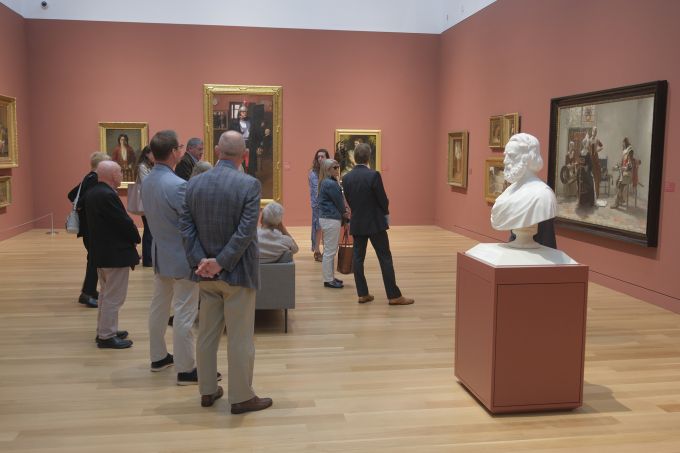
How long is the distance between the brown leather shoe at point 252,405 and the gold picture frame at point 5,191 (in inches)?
477

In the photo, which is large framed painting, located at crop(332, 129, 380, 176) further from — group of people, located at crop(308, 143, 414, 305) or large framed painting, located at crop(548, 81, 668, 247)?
group of people, located at crop(308, 143, 414, 305)

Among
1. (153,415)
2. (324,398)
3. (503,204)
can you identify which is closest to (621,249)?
(503,204)

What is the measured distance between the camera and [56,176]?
17.8 m

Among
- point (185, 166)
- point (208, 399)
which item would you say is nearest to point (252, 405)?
point (208, 399)

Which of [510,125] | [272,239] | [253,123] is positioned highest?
[253,123]

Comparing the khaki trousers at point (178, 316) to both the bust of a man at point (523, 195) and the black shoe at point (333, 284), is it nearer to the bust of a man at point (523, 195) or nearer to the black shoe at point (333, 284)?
the bust of a man at point (523, 195)

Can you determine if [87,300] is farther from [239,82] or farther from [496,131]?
[239,82]

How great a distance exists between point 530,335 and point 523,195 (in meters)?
1.15

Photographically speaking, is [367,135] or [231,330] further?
[367,135]

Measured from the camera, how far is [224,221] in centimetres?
492

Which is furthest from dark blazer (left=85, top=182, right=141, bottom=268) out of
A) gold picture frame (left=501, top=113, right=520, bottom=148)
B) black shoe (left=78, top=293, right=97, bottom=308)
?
gold picture frame (left=501, top=113, right=520, bottom=148)

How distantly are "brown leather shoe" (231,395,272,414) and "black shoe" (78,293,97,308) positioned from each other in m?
4.52

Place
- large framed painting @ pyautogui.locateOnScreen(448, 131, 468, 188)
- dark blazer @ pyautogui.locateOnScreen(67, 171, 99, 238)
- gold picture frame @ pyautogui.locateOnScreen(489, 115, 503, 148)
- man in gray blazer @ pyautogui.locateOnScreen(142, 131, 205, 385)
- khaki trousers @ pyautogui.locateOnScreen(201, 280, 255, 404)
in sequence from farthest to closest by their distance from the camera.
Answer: large framed painting @ pyautogui.locateOnScreen(448, 131, 468, 188)
gold picture frame @ pyautogui.locateOnScreen(489, 115, 503, 148)
dark blazer @ pyautogui.locateOnScreen(67, 171, 99, 238)
man in gray blazer @ pyautogui.locateOnScreen(142, 131, 205, 385)
khaki trousers @ pyautogui.locateOnScreen(201, 280, 255, 404)

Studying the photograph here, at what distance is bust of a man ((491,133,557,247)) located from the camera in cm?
530
